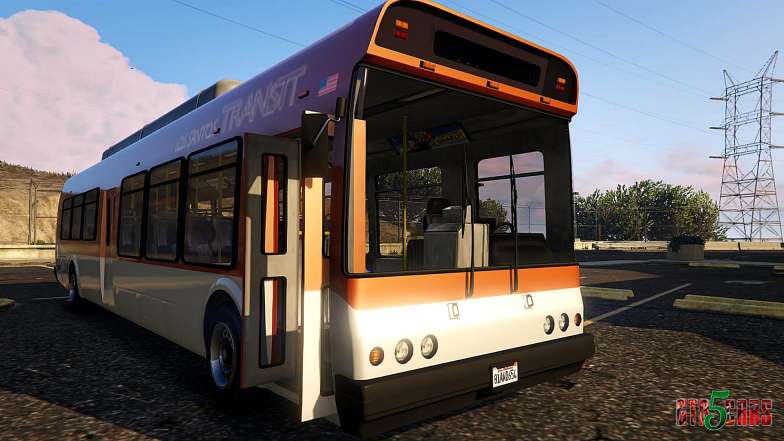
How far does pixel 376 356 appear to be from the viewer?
3330 millimetres

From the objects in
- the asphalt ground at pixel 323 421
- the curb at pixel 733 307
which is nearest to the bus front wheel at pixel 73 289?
the asphalt ground at pixel 323 421

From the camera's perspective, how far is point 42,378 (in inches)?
219

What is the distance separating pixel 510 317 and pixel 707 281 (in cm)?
1562

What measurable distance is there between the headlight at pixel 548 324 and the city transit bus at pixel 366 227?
0.8 inches

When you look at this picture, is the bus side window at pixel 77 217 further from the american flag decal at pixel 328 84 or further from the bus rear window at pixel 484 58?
the bus rear window at pixel 484 58

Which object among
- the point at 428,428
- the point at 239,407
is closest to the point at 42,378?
the point at 239,407

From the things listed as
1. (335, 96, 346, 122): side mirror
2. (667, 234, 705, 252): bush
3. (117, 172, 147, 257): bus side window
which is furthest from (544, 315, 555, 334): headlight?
(667, 234, 705, 252): bush

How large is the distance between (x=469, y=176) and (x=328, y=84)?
103 inches

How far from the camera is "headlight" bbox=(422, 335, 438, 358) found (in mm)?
3574

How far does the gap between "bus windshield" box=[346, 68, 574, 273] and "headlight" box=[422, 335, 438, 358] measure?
23.2 inches

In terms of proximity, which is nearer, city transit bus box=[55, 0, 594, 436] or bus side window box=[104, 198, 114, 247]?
city transit bus box=[55, 0, 594, 436]

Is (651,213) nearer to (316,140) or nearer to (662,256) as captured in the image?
(662,256)

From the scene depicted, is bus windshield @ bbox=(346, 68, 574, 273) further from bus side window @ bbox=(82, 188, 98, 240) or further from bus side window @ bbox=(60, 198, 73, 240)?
bus side window @ bbox=(60, 198, 73, 240)

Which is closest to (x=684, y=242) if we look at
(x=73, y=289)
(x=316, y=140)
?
(x=73, y=289)
